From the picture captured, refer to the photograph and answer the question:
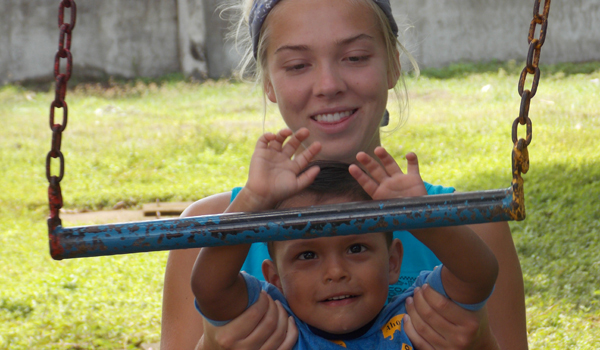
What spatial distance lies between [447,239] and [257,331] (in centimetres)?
50

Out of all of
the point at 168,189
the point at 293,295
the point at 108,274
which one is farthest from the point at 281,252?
the point at 168,189

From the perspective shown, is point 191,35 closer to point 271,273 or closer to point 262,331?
point 271,273

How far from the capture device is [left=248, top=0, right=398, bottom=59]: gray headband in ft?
7.08

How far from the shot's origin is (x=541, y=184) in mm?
5418

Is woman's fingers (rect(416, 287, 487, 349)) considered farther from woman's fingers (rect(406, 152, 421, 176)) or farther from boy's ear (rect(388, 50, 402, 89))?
boy's ear (rect(388, 50, 402, 89))

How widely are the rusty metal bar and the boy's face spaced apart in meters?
0.34

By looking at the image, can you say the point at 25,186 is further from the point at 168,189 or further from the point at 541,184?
the point at 541,184

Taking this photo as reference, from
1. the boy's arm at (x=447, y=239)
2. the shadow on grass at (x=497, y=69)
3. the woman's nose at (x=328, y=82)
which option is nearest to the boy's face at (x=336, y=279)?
the boy's arm at (x=447, y=239)

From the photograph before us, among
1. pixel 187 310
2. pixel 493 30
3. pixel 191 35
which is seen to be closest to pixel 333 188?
pixel 187 310

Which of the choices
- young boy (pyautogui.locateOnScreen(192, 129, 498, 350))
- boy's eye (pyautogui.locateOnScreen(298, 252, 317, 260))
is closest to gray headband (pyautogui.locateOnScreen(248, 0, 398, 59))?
young boy (pyautogui.locateOnScreen(192, 129, 498, 350))

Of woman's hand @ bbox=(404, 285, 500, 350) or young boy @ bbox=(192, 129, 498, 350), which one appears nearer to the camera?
young boy @ bbox=(192, 129, 498, 350)

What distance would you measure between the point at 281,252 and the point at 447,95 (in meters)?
8.23

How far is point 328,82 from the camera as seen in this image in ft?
6.60

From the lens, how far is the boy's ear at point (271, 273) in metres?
1.78
